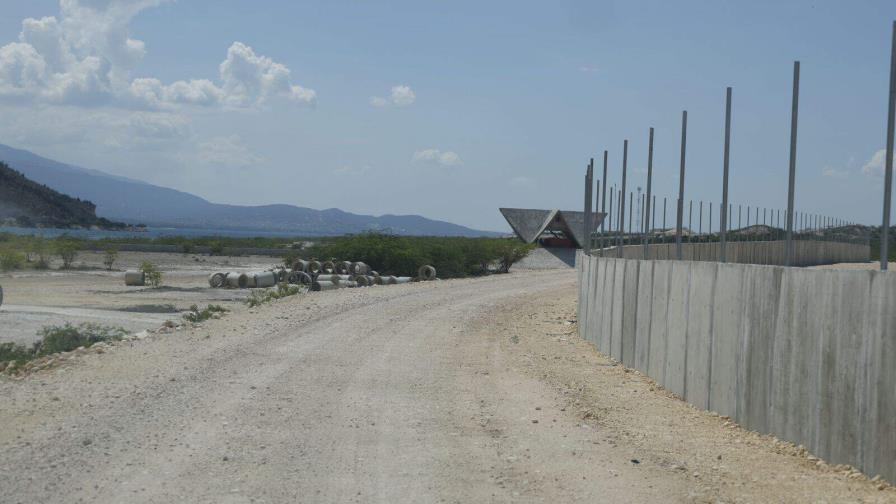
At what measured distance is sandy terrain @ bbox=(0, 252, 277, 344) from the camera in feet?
78.7

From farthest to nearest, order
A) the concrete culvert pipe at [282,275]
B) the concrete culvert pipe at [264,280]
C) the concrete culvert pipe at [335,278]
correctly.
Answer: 1. the concrete culvert pipe at [264,280]
2. the concrete culvert pipe at [282,275]
3. the concrete culvert pipe at [335,278]

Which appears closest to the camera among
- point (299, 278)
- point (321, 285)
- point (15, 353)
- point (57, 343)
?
point (15, 353)

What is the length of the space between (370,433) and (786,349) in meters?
4.07

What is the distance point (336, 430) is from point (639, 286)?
21.1ft

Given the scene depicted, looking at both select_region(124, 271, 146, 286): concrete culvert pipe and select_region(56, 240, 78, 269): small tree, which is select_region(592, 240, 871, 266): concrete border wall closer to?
select_region(124, 271, 146, 286): concrete culvert pipe

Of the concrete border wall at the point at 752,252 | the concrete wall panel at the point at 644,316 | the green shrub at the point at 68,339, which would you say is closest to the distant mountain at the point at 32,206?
the concrete border wall at the point at 752,252

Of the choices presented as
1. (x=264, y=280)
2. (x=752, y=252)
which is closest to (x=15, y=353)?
(x=264, y=280)

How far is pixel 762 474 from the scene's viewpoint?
7.86m

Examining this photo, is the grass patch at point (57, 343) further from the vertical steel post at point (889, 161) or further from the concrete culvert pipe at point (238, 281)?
the concrete culvert pipe at point (238, 281)

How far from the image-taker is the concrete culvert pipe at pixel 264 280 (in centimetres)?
4069

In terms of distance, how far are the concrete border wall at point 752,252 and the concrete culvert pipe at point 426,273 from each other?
1274 cm

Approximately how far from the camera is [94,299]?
108ft

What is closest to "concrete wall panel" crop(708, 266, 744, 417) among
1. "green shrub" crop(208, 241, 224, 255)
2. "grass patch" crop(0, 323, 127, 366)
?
"grass patch" crop(0, 323, 127, 366)

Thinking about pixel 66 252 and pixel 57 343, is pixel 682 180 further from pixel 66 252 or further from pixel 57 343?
pixel 66 252
